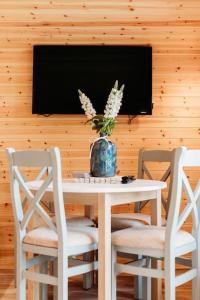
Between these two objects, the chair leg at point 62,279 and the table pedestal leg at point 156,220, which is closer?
the chair leg at point 62,279

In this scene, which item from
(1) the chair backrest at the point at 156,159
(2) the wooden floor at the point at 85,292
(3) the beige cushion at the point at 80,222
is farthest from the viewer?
(1) the chair backrest at the point at 156,159

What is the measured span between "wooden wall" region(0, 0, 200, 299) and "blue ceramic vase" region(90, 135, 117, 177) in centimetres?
130

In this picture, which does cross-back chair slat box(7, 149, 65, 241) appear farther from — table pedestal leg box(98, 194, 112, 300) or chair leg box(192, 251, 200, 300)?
chair leg box(192, 251, 200, 300)

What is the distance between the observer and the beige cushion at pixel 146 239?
7.85 ft

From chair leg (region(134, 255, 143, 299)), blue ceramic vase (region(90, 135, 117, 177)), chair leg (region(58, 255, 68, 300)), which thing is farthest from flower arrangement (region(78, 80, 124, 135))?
chair leg (region(134, 255, 143, 299))

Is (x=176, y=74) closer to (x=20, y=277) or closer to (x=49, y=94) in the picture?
(x=49, y=94)

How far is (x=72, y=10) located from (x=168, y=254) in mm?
2891

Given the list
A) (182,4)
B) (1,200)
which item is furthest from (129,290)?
(182,4)

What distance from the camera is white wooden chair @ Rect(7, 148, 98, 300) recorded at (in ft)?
7.63

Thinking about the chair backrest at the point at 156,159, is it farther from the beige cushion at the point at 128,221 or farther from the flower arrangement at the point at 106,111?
the flower arrangement at the point at 106,111

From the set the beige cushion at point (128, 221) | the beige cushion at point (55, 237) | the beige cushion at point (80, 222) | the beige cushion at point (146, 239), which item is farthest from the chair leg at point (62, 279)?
the beige cushion at point (128, 221)

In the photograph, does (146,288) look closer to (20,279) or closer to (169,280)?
(169,280)

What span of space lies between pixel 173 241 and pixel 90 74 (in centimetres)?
235

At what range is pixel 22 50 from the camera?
4.33 meters
